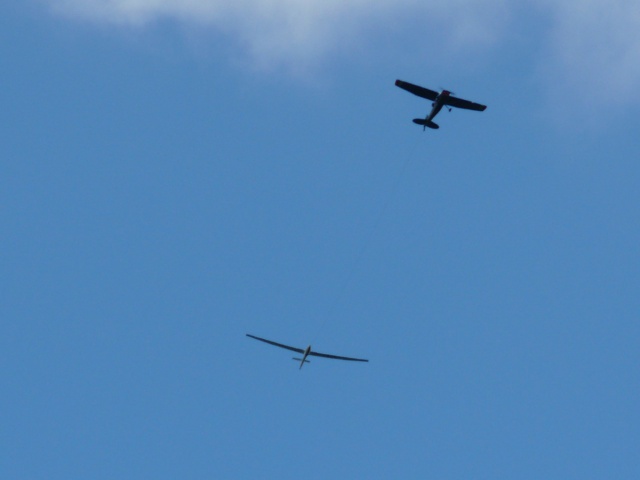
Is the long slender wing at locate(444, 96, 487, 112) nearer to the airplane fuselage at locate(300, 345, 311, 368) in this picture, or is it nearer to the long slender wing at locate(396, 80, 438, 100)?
the long slender wing at locate(396, 80, 438, 100)

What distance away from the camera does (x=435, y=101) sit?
9275 centimetres

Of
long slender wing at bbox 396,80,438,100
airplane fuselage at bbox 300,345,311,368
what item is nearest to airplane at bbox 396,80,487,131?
long slender wing at bbox 396,80,438,100

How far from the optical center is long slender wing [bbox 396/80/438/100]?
300 feet

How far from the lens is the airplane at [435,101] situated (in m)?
91.6

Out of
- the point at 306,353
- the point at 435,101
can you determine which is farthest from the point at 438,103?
the point at 306,353

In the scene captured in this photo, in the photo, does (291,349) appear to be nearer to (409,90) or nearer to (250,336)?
(250,336)

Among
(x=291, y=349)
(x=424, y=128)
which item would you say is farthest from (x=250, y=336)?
(x=424, y=128)

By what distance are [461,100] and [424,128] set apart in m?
4.62

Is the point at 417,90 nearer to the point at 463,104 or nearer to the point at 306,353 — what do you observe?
the point at 463,104

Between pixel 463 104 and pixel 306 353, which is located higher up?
pixel 463 104

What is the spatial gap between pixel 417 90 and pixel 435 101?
2219 mm

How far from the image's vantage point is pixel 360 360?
Result: 88.8m

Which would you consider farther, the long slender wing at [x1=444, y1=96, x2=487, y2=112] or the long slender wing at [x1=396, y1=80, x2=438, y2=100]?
the long slender wing at [x1=444, y1=96, x2=487, y2=112]

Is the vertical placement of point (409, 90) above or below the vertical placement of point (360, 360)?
above
